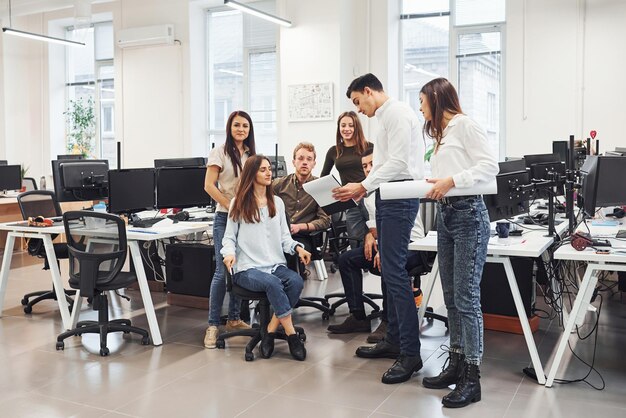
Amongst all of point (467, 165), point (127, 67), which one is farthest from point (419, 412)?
point (127, 67)

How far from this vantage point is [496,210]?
12.3 feet

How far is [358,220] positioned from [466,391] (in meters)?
1.71

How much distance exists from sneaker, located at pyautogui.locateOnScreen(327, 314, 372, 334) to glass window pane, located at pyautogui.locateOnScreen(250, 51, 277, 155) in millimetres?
5253

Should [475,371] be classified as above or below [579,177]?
below

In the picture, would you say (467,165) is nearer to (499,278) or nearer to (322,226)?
(499,278)

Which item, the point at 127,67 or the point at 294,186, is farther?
the point at 127,67

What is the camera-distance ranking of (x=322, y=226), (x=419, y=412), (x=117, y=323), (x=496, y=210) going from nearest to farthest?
(x=419, y=412)
(x=496, y=210)
(x=117, y=323)
(x=322, y=226)

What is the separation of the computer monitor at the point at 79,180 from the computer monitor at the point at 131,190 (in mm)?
194

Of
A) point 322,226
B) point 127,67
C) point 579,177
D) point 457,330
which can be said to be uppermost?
point 127,67

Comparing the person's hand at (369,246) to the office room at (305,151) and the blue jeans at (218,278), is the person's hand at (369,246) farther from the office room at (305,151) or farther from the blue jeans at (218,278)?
the blue jeans at (218,278)

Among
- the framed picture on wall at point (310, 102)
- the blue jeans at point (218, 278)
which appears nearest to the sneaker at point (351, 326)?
the blue jeans at point (218, 278)

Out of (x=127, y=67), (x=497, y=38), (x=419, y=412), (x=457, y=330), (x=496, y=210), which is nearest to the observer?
(x=419, y=412)

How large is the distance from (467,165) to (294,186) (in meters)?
1.87

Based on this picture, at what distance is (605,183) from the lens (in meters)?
3.90
